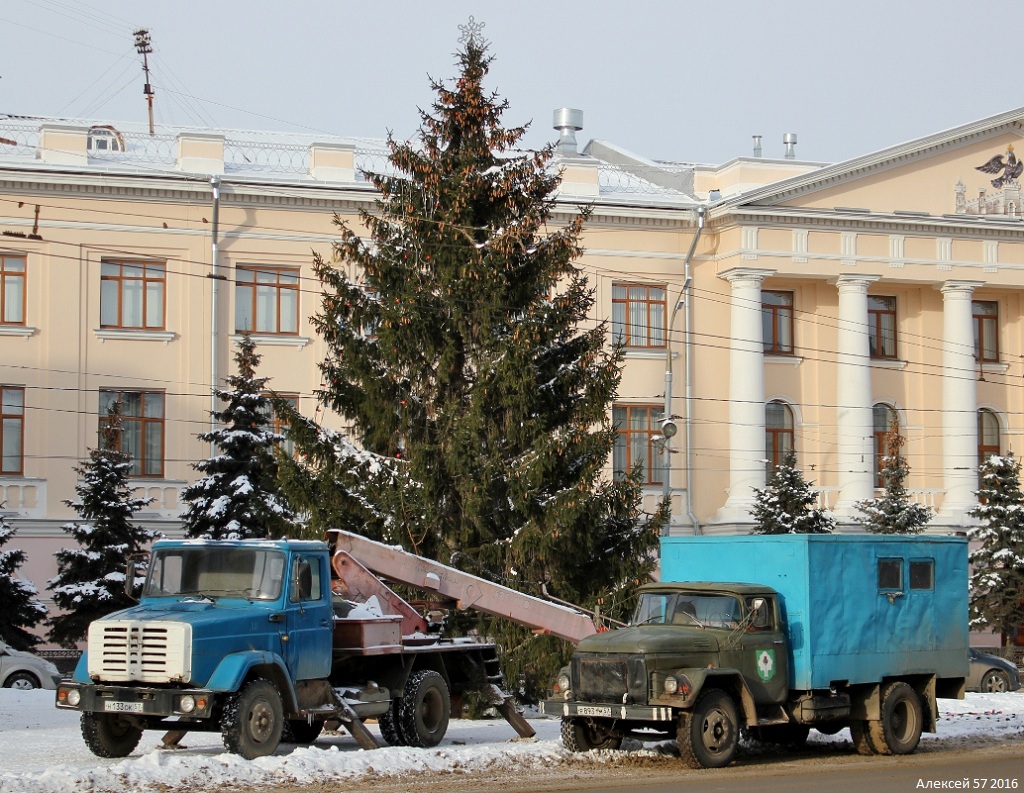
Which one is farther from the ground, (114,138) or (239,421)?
(114,138)

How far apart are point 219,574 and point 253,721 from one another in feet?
5.28

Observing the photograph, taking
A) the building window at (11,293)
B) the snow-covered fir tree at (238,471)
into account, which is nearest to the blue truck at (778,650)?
the snow-covered fir tree at (238,471)

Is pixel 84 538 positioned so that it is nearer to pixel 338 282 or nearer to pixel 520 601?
pixel 338 282

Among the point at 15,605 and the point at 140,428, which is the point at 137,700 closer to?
the point at 15,605

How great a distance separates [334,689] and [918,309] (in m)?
34.5

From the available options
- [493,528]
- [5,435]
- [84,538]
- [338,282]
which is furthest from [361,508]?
[5,435]

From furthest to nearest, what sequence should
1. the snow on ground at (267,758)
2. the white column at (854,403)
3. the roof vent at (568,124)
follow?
the roof vent at (568,124) → the white column at (854,403) → the snow on ground at (267,758)

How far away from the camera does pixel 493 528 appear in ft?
78.5

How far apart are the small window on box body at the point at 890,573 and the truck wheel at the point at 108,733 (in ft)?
26.5

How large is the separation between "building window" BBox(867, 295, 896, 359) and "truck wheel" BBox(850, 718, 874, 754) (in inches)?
1219

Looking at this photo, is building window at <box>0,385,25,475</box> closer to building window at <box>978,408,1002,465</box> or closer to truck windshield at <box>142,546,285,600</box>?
truck windshield at <box>142,546,285,600</box>

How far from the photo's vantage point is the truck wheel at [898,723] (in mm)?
17562

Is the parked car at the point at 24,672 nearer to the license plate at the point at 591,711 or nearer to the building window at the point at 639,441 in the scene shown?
the license plate at the point at 591,711

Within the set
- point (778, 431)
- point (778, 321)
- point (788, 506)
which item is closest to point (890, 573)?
point (788, 506)
